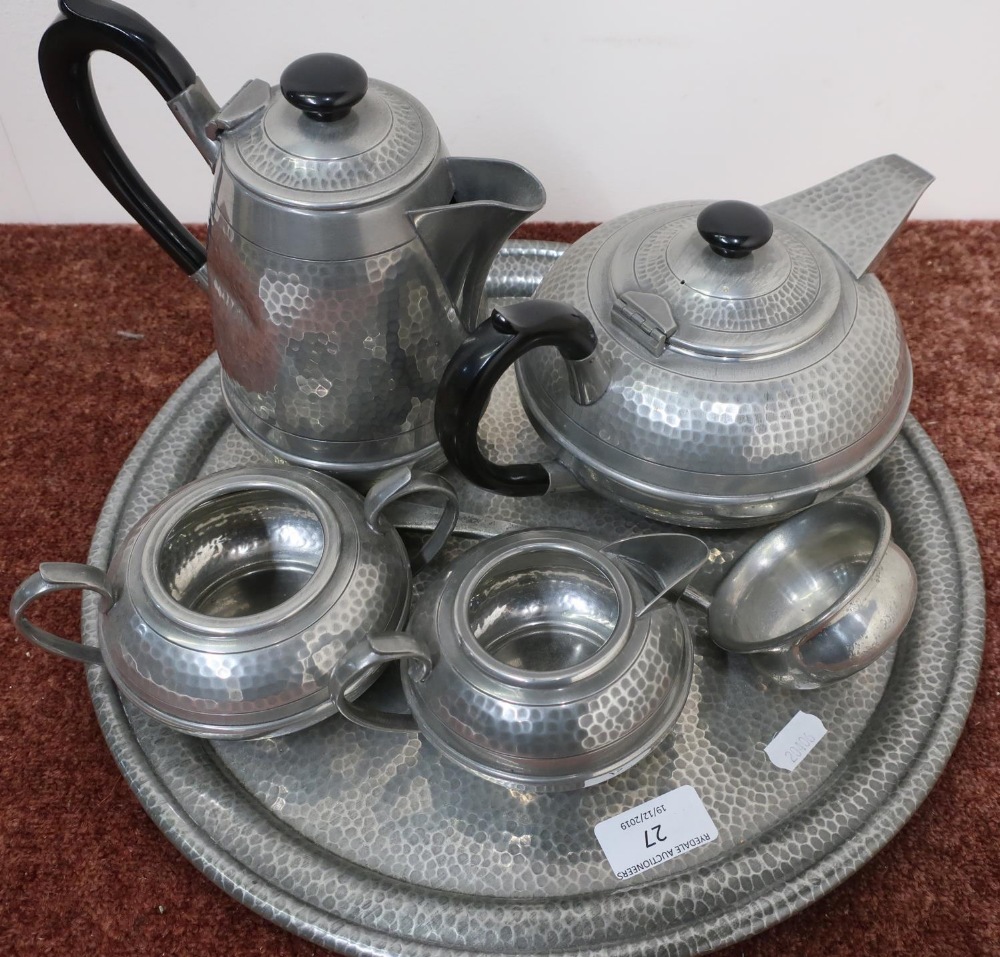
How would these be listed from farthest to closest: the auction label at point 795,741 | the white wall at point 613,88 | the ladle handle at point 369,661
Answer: the white wall at point 613,88
the auction label at point 795,741
the ladle handle at point 369,661

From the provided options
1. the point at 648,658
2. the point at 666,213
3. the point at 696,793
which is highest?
the point at 666,213

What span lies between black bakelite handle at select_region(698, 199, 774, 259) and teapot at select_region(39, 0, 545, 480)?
0.10m

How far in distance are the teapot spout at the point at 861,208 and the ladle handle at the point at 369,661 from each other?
0.37 meters

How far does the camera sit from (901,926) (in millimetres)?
610

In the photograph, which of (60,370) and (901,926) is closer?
(901,926)

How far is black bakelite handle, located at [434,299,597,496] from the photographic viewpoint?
0.53 meters

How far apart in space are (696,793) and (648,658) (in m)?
0.12

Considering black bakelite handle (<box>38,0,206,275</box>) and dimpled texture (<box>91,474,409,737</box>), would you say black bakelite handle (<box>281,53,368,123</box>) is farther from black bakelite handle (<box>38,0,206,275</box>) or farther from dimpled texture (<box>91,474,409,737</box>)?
dimpled texture (<box>91,474,409,737</box>)

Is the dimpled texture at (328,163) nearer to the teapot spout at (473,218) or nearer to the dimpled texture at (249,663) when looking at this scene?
→ the teapot spout at (473,218)

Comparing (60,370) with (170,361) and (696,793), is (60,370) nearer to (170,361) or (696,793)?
(170,361)

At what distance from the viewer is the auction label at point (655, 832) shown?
1.91ft

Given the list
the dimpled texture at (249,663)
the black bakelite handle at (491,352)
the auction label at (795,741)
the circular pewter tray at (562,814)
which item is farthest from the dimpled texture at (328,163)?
the auction label at (795,741)

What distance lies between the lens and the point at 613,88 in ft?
3.26

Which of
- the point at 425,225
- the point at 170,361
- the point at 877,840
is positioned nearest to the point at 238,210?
the point at 425,225
